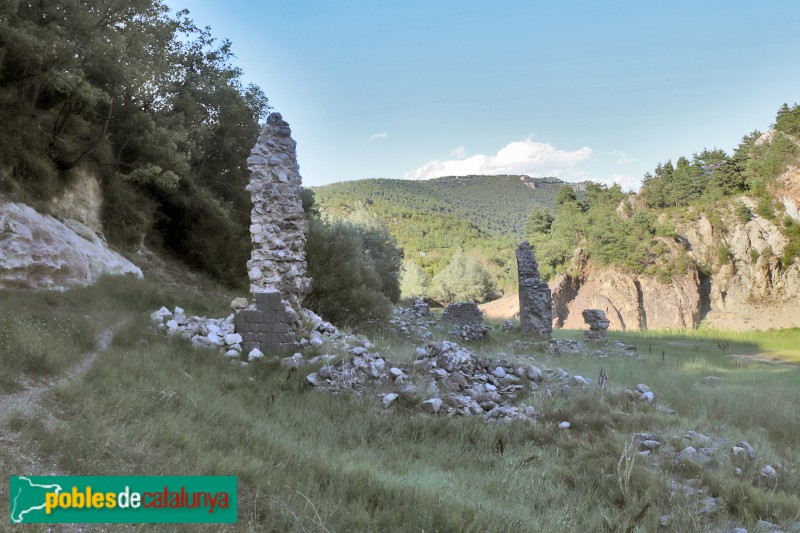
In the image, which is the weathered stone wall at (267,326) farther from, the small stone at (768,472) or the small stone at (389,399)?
the small stone at (768,472)

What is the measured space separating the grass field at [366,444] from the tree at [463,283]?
44.7 metres

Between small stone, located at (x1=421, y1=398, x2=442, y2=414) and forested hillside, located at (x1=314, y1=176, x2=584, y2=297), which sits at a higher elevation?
forested hillside, located at (x1=314, y1=176, x2=584, y2=297)

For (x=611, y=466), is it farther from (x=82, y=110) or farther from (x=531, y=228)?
(x=531, y=228)

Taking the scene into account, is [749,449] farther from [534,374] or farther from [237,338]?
[237,338]

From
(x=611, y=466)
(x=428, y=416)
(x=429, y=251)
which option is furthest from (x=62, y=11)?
(x=429, y=251)

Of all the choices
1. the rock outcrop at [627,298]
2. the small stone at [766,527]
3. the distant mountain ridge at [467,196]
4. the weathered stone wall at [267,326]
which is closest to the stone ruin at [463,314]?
the weathered stone wall at [267,326]

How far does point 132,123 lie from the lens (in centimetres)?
1429

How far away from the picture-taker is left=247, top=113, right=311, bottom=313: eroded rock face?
30.9ft

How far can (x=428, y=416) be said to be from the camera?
6.61 m

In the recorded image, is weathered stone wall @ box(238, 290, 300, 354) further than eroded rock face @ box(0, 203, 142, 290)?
No

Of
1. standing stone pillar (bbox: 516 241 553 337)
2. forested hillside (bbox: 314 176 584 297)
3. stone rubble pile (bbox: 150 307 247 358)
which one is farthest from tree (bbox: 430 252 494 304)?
stone rubble pile (bbox: 150 307 247 358)

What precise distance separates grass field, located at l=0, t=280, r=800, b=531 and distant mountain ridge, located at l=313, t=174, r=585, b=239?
2838 inches

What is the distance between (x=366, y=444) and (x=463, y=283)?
49070 mm

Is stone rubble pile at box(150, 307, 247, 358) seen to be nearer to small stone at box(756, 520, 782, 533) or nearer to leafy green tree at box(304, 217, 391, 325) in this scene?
leafy green tree at box(304, 217, 391, 325)
